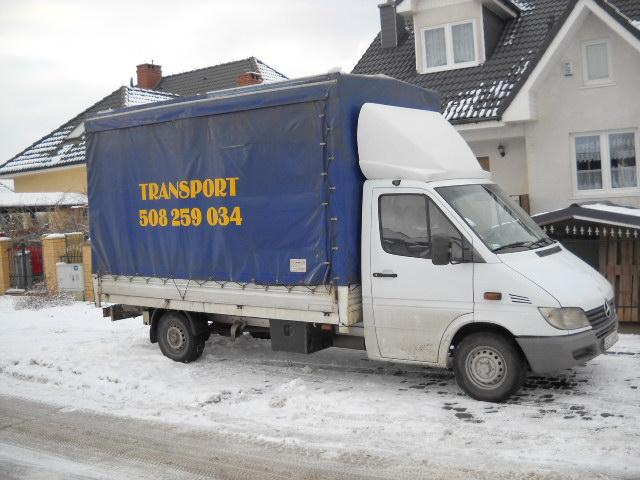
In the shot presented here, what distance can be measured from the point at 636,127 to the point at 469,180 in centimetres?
905

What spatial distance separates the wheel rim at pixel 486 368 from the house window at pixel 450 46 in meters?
12.8

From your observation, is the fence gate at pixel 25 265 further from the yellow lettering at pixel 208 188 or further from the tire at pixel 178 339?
the yellow lettering at pixel 208 188

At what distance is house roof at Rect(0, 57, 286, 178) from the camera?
28781mm

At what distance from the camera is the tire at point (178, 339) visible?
1009cm

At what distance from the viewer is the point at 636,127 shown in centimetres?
1584

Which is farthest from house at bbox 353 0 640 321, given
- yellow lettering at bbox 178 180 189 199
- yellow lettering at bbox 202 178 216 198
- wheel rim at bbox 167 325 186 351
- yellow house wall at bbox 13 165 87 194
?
yellow house wall at bbox 13 165 87 194

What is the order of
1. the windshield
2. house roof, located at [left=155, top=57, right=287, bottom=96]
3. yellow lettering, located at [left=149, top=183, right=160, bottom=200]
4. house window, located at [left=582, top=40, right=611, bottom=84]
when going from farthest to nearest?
house roof, located at [left=155, top=57, right=287, bottom=96]
house window, located at [left=582, top=40, right=611, bottom=84]
yellow lettering, located at [left=149, top=183, right=160, bottom=200]
the windshield

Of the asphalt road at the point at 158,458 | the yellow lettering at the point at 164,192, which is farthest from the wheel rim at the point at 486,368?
the yellow lettering at the point at 164,192

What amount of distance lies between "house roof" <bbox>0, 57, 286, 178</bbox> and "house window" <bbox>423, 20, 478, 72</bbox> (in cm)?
1236

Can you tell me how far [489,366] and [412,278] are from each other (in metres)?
1.20

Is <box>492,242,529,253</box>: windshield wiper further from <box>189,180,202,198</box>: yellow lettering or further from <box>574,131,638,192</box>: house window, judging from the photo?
<box>574,131,638,192</box>: house window

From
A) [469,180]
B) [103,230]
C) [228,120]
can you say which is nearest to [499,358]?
[469,180]

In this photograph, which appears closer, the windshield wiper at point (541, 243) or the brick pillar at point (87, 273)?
the windshield wiper at point (541, 243)

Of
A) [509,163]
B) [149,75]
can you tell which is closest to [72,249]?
[509,163]
